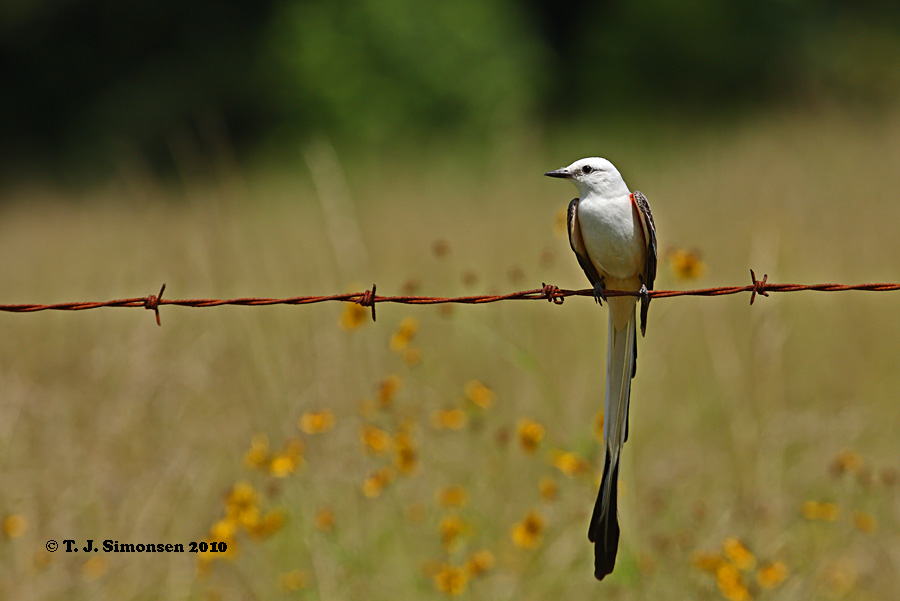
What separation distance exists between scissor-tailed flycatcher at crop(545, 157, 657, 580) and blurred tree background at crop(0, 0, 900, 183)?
659 inches

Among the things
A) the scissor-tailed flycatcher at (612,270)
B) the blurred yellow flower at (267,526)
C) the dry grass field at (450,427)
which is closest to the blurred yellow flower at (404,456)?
the dry grass field at (450,427)

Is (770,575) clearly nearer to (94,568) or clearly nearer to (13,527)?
(94,568)

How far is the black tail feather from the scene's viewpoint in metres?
3.08

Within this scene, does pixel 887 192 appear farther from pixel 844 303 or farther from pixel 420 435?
pixel 420 435

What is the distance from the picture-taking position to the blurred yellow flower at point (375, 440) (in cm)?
387

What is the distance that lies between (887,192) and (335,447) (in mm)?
5938

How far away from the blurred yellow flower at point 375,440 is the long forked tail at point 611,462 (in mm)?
1075

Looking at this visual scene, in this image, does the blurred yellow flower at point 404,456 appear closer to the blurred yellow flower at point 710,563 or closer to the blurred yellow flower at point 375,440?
the blurred yellow flower at point 375,440

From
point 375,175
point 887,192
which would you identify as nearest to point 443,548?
point 887,192

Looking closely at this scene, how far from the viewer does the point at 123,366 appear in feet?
18.7

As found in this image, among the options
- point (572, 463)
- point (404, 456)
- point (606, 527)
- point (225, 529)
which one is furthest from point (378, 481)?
point (606, 527)

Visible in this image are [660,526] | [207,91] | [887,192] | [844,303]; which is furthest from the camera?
[207,91]

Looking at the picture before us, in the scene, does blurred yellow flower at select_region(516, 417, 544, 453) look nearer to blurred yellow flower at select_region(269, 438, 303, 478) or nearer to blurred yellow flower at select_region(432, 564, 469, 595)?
blurred yellow flower at select_region(432, 564, 469, 595)

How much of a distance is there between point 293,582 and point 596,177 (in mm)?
1972
